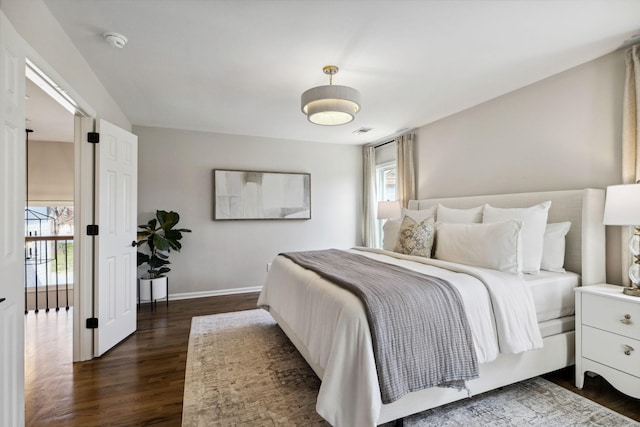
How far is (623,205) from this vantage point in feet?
6.45

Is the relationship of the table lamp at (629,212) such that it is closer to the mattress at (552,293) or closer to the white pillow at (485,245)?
the mattress at (552,293)

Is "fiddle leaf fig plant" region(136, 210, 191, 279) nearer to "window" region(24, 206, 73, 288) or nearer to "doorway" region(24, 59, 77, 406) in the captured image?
"doorway" region(24, 59, 77, 406)

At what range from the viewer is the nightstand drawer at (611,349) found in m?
1.88

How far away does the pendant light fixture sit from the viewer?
2299mm

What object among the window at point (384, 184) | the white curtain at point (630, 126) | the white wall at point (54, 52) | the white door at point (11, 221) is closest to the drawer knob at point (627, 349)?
the white curtain at point (630, 126)

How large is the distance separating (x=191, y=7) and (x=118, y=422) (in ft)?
8.40

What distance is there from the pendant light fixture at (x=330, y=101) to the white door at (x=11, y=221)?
1669mm

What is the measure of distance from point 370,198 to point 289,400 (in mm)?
3979

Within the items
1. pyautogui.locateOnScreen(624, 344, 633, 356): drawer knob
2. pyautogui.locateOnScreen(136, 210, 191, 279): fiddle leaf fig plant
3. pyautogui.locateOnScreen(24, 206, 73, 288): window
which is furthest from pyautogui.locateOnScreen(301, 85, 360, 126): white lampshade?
pyautogui.locateOnScreen(24, 206, 73, 288): window

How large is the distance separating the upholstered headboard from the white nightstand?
0.72 ft

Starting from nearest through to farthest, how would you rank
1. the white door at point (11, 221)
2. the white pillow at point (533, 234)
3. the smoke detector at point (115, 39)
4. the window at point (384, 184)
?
the white door at point (11, 221), the smoke detector at point (115, 39), the white pillow at point (533, 234), the window at point (384, 184)

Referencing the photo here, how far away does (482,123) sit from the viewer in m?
3.48

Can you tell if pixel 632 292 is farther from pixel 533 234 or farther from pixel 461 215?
pixel 461 215

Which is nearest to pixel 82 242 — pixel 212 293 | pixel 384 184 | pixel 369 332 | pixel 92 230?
pixel 92 230
